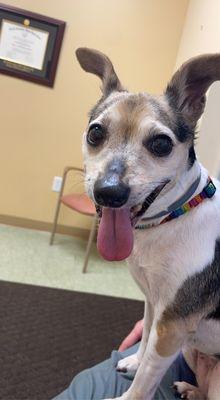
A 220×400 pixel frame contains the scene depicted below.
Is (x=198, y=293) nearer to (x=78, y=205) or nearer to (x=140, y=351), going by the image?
(x=140, y=351)

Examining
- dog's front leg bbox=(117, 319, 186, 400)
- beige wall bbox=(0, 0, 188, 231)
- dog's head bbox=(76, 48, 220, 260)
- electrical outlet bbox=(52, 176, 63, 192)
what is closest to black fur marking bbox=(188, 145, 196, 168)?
dog's head bbox=(76, 48, 220, 260)

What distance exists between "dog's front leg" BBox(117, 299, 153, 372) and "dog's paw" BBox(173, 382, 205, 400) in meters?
0.18

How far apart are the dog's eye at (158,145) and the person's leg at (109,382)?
2.47 feet

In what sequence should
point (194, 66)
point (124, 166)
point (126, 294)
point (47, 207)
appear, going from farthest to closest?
point (47, 207)
point (126, 294)
point (194, 66)
point (124, 166)

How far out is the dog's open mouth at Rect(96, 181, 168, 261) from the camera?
1.05 meters

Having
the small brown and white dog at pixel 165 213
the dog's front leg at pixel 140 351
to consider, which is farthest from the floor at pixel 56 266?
the small brown and white dog at pixel 165 213

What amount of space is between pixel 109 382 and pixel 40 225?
2711mm

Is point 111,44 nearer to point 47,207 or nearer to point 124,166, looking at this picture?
point 47,207

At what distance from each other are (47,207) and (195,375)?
2729 mm

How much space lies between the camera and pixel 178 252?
115cm

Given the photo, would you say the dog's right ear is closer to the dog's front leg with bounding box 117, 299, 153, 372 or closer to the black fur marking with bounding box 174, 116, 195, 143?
the black fur marking with bounding box 174, 116, 195, 143

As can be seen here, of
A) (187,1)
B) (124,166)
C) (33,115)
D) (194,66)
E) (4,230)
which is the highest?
(187,1)

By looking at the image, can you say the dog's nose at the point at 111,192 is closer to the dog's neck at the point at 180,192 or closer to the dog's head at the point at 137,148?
the dog's head at the point at 137,148

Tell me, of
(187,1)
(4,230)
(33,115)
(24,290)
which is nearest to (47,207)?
(4,230)
